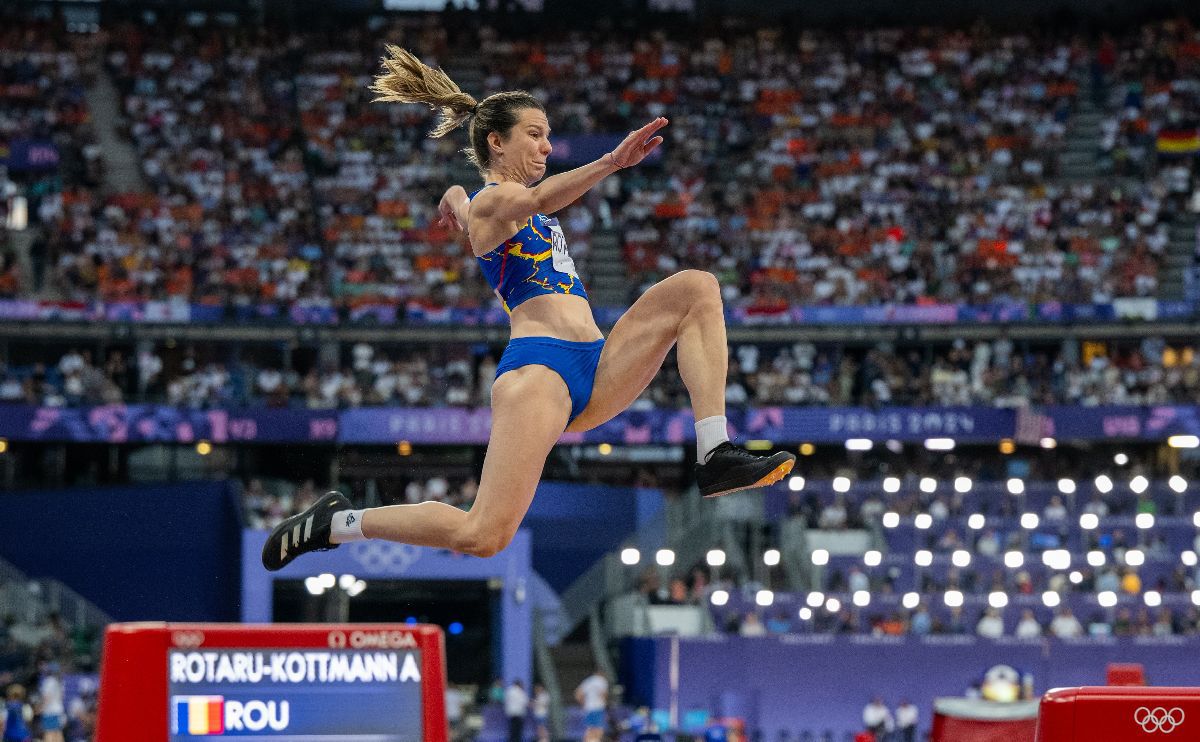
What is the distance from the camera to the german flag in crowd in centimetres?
3216

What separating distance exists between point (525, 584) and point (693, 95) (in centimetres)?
1465

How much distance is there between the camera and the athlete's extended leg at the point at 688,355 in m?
6.34

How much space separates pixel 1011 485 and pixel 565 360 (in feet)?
74.0

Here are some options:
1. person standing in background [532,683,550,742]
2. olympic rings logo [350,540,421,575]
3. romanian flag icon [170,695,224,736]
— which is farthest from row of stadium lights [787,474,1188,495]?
romanian flag icon [170,695,224,736]

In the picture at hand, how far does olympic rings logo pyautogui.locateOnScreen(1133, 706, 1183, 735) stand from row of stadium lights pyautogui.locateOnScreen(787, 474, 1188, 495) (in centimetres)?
2340

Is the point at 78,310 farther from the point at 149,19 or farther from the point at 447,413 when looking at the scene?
the point at 149,19

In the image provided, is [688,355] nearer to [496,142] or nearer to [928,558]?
[496,142]

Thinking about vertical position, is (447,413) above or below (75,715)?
above

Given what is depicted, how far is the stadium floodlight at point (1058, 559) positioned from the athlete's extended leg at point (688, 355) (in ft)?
69.2

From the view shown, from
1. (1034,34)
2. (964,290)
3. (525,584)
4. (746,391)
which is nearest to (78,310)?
(525,584)

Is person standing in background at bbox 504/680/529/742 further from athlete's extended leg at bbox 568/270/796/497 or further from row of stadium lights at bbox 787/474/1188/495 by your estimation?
athlete's extended leg at bbox 568/270/796/497

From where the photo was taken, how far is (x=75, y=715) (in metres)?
19.5

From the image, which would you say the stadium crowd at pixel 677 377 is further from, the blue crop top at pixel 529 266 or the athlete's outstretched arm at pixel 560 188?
the athlete's outstretched arm at pixel 560 188

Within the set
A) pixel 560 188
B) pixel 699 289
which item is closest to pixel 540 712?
pixel 699 289
